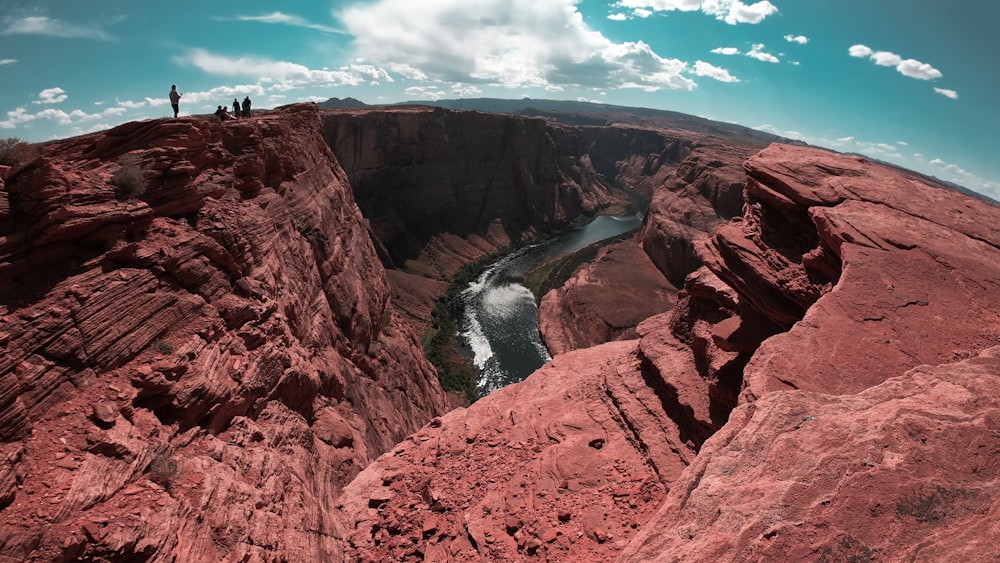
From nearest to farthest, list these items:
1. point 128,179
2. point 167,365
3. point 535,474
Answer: point 167,365
point 128,179
point 535,474

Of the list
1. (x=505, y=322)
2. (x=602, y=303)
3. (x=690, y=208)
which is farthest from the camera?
(x=690, y=208)

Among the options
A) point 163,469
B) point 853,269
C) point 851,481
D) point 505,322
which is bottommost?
point 505,322

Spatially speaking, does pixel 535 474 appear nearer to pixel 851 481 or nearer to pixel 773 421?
pixel 773 421

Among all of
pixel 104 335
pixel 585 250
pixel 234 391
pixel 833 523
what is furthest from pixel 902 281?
pixel 585 250

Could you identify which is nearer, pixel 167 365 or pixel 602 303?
pixel 167 365

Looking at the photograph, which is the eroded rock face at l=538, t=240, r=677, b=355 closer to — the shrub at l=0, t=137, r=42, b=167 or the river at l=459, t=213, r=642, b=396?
the river at l=459, t=213, r=642, b=396

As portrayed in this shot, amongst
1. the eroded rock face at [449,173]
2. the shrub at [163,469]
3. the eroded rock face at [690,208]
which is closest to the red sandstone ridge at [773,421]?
the shrub at [163,469]

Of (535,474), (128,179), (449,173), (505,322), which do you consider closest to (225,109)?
(128,179)
